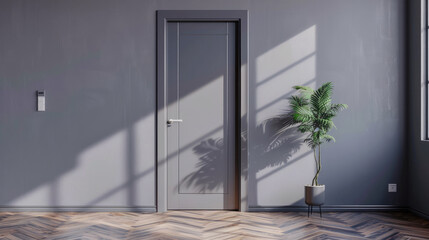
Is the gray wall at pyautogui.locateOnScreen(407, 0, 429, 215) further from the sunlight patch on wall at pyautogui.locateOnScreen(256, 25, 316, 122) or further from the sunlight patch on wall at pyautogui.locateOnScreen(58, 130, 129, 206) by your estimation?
the sunlight patch on wall at pyautogui.locateOnScreen(58, 130, 129, 206)

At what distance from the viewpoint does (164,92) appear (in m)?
3.88

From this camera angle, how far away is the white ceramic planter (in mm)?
3621

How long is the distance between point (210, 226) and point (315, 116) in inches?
56.8

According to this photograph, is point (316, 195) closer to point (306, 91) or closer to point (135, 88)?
point (306, 91)

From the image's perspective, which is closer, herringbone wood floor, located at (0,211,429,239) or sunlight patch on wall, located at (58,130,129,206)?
herringbone wood floor, located at (0,211,429,239)

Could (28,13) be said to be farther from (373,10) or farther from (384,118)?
(384,118)

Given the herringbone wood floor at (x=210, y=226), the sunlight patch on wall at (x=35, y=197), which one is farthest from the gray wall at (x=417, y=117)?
the sunlight patch on wall at (x=35, y=197)

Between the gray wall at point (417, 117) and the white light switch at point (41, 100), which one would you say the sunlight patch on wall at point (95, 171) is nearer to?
the white light switch at point (41, 100)

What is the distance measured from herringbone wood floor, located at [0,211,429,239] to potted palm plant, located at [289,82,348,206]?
26 centimetres

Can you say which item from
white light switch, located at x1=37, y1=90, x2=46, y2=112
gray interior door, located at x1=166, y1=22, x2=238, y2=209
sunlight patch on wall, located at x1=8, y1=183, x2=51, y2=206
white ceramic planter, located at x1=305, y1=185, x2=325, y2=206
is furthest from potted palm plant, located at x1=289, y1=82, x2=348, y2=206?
sunlight patch on wall, located at x1=8, y1=183, x2=51, y2=206

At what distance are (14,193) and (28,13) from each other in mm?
1885

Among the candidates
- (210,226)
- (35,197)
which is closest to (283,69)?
(210,226)

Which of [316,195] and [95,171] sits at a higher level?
[95,171]

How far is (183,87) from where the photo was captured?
13.0ft
